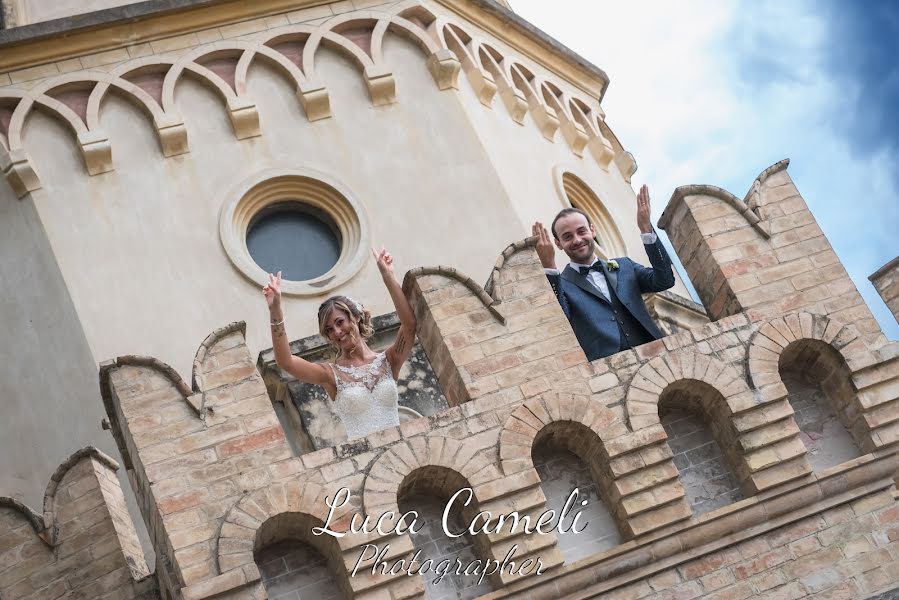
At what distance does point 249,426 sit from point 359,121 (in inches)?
239

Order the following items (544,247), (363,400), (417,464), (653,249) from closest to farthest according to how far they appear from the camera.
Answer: (417,464), (363,400), (653,249), (544,247)

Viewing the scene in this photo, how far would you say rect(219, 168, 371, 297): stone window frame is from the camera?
15.5 metres

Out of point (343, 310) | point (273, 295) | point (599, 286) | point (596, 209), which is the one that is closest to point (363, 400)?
point (343, 310)

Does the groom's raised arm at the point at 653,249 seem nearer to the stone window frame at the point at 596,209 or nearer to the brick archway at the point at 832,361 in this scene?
the brick archway at the point at 832,361

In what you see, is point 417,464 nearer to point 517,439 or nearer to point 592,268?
point 517,439

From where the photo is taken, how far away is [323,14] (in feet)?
55.2

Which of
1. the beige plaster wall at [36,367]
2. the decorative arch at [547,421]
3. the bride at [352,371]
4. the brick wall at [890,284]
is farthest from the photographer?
the beige plaster wall at [36,367]

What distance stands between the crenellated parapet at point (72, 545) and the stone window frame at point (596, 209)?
7.34 meters

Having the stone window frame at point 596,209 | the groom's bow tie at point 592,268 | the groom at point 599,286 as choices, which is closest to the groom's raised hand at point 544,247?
the groom at point 599,286

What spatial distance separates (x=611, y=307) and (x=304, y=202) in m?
4.88

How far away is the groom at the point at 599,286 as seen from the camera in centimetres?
1200

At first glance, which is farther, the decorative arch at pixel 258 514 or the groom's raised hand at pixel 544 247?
the groom's raised hand at pixel 544 247

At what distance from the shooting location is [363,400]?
1127cm

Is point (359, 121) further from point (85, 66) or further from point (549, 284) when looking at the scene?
point (549, 284)
